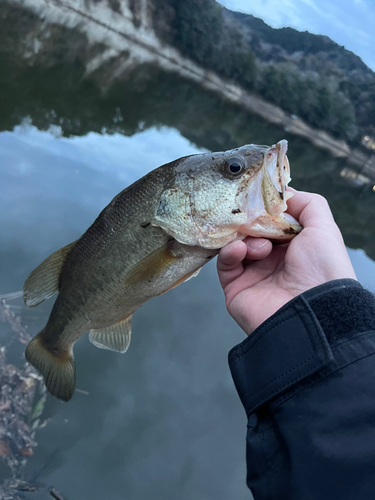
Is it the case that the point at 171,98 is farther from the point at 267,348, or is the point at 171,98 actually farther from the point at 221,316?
the point at 267,348

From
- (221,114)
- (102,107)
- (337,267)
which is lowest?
(102,107)

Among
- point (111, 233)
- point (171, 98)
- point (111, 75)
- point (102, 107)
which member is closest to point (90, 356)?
point (111, 233)

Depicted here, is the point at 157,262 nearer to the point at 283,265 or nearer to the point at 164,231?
the point at 164,231

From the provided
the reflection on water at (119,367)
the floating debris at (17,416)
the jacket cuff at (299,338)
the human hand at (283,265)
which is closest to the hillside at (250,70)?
the reflection on water at (119,367)

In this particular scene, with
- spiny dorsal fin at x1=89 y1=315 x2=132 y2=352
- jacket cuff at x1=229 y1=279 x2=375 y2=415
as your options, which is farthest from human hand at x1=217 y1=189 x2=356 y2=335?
spiny dorsal fin at x1=89 y1=315 x2=132 y2=352

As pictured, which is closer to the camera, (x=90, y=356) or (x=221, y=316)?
(x=90, y=356)

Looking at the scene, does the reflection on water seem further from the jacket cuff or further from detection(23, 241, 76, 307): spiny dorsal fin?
the jacket cuff
